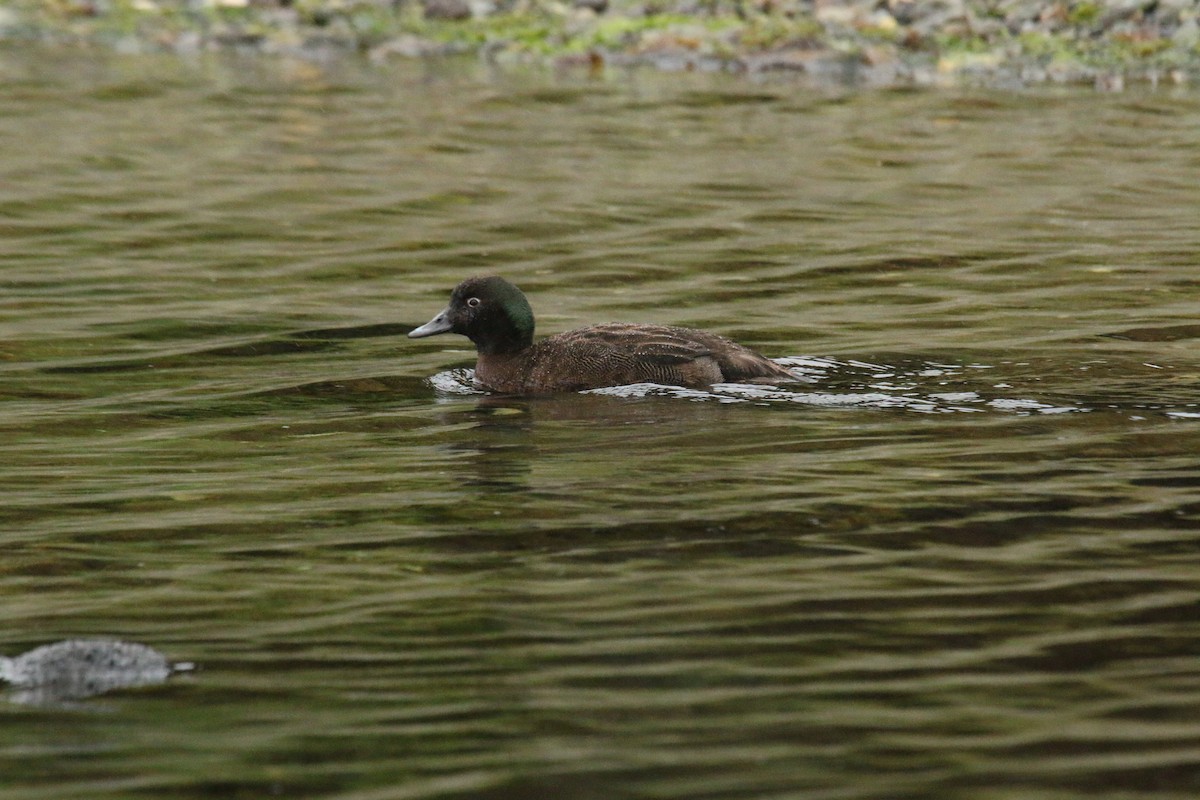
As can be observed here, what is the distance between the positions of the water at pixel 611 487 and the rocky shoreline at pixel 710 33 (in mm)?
7238

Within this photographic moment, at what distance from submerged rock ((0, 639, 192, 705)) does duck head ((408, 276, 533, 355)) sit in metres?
5.21

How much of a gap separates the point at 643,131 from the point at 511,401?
10.9 m

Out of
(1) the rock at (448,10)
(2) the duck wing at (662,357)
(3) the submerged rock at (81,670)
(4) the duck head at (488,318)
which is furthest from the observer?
(1) the rock at (448,10)

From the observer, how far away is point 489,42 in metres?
28.0

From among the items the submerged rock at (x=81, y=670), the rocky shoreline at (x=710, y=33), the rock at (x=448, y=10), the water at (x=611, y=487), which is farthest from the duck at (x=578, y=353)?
the rock at (x=448, y=10)

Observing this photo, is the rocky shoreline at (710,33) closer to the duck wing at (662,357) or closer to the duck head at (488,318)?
the duck head at (488,318)

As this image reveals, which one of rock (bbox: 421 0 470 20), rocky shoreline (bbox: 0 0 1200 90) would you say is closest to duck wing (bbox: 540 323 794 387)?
rocky shoreline (bbox: 0 0 1200 90)

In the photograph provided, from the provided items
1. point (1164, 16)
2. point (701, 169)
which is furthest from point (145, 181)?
point (1164, 16)

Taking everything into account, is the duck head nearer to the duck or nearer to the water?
the duck

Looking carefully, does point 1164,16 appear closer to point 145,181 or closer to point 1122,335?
point 145,181

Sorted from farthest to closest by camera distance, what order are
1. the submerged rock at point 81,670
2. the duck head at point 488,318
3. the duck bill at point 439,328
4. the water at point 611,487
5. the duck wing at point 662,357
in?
1. the duck bill at point 439,328
2. the duck head at point 488,318
3. the duck wing at point 662,357
4. the submerged rock at point 81,670
5. the water at point 611,487

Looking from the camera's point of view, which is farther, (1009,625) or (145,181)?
(145,181)

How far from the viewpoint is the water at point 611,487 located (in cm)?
502

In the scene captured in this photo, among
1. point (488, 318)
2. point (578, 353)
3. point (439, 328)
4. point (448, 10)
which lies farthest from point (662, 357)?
point (448, 10)
